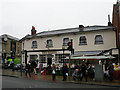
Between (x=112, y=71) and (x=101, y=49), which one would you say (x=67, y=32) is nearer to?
(x=101, y=49)

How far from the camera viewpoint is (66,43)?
25641 millimetres

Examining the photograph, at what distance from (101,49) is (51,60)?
8583 millimetres

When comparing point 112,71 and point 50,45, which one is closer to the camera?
point 112,71

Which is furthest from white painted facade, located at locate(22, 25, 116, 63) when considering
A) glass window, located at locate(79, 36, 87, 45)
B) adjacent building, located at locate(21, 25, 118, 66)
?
glass window, located at locate(79, 36, 87, 45)

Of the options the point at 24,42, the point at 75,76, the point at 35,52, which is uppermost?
the point at 24,42

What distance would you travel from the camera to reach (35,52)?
2803cm

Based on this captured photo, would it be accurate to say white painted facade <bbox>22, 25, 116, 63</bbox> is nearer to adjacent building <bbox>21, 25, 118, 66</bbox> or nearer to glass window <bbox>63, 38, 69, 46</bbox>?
adjacent building <bbox>21, 25, 118, 66</bbox>

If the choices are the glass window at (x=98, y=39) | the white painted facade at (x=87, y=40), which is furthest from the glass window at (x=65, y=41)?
the glass window at (x=98, y=39)

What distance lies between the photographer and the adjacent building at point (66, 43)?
906 inches

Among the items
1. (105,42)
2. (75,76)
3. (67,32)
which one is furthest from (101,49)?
(75,76)

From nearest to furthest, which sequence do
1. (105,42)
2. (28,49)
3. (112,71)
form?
(112,71)
(105,42)
(28,49)

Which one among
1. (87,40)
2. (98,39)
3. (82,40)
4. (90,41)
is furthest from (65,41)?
(98,39)

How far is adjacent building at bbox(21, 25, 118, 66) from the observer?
23.0 m

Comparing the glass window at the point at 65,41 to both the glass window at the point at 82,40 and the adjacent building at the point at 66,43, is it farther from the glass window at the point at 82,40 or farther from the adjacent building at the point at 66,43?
the glass window at the point at 82,40
